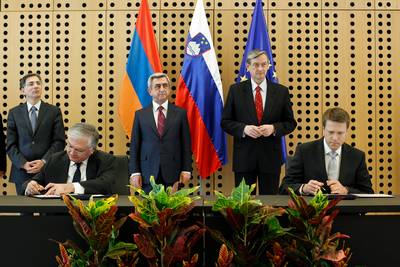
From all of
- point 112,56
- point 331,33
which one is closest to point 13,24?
point 112,56

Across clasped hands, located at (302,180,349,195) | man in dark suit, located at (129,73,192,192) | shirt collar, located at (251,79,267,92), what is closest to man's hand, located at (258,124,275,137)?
shirt collar, located at (251,79,267,92)

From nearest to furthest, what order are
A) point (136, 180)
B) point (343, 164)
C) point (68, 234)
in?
1. point (68, 234)
2. point (343, 164)
3. point (136, 180)

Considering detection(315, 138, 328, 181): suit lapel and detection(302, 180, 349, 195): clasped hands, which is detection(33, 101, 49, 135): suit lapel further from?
detection(302, 180, 349, 195): clasped hands

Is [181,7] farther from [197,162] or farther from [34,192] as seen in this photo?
[34,192]

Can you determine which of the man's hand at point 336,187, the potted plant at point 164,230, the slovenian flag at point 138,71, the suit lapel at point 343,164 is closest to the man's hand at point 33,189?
the potted plant at point 164,230

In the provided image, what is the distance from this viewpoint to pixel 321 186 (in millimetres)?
3410

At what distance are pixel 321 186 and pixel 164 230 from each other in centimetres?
159

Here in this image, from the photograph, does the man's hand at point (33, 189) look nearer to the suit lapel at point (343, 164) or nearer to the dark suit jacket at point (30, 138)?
the suit lapel at point (343, 164)

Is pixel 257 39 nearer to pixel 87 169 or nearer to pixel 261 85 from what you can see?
pixel 261 85

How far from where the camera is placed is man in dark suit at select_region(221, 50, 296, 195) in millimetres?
5324

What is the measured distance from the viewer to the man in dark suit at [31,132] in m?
5.69

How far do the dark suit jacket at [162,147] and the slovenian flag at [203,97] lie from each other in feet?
2.17

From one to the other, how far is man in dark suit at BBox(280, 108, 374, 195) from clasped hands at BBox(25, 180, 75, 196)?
134 cm

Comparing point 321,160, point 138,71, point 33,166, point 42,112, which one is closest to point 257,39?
point 138,71
